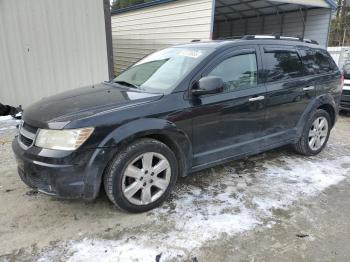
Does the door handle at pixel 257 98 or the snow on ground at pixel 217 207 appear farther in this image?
the door handle at pixel 257 98

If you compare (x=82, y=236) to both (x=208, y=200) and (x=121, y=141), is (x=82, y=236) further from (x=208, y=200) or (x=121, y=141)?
(x=208, y=200)

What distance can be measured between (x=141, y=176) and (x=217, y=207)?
0.89m

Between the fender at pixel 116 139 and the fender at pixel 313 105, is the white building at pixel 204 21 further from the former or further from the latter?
the fender at pixel 116 139

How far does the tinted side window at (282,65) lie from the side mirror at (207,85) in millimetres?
1020

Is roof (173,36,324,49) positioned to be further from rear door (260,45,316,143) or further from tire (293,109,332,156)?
tire (293,109,332,156)

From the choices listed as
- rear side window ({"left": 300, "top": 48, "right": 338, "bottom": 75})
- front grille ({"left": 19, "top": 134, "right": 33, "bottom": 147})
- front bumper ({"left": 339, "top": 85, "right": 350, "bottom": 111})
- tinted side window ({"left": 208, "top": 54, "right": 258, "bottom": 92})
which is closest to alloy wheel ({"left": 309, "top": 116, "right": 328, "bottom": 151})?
rear side window ({"left": 300, "top": 48, "right": 338, "bottom": 75})


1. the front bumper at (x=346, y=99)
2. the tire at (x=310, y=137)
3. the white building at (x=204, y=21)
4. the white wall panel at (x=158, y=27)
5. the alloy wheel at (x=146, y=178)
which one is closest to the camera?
the alloy wheel at (x=146, y=178)

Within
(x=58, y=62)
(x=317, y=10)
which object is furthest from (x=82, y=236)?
(x=317, y=10)

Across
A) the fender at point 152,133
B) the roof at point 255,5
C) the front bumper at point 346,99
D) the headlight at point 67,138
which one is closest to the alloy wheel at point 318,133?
the fender at point 152,133

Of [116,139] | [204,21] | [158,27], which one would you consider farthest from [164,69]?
[158,27]

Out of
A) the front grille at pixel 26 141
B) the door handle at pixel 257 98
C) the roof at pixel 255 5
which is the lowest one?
the front grille at pixel 26 141

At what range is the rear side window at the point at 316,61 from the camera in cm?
454

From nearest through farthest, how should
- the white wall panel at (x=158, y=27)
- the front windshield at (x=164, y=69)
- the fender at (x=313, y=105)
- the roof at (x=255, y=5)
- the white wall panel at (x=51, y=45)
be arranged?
the front windshield at (x=164, y=69)
the fender at (x=313, y=105)
the white wall panel at (x=51, y=45)
the white wall panel at (x=158, y=27)
the roof at (x=255, y=5)

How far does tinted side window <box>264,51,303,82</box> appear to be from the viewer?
13.2ft
